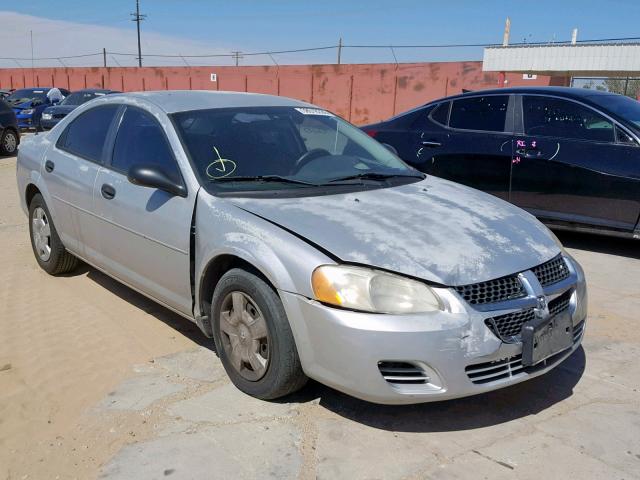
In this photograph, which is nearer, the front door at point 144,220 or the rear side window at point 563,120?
the front door at point 144,220

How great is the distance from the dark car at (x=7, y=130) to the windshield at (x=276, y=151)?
40.6 ft

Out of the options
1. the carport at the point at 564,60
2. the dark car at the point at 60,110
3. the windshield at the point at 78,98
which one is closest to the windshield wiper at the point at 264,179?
the dark car at the point at 60,110

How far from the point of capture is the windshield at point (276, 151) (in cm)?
368

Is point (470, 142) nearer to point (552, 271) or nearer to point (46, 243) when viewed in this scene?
point (552, 271)

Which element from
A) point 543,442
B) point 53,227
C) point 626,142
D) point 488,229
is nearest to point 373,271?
point 488,229

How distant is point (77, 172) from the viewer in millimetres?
4652

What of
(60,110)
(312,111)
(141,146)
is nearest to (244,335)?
(141,146)

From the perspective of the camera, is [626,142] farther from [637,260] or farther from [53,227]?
[53,227]

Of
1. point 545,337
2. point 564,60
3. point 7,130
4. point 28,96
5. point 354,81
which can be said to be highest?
point 564,60

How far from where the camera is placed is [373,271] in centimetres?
285

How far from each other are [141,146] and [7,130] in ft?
40.6

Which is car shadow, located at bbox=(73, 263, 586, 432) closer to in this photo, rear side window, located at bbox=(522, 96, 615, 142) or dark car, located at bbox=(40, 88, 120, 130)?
rear side window, located at bbox=(522, 96, 615, 142)

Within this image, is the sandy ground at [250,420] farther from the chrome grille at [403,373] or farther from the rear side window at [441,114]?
the rear side window at [441,114]

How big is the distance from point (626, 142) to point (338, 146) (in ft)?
10.3
